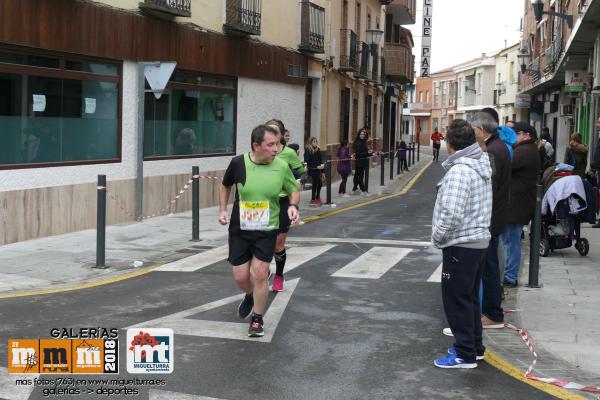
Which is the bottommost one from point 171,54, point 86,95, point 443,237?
point 443,237

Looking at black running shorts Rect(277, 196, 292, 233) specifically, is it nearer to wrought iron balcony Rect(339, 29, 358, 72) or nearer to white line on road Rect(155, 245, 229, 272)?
white line on road Rect(155, 245, 229, 272)

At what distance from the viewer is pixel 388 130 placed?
1785 inches

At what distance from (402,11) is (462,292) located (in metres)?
36.7

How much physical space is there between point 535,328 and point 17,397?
4.36m

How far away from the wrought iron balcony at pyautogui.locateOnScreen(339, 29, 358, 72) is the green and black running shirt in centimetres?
2104

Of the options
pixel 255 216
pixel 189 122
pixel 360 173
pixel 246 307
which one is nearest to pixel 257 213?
pixel 255 216

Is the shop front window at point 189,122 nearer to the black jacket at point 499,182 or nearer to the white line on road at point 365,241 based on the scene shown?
the white line on road at point 365,241

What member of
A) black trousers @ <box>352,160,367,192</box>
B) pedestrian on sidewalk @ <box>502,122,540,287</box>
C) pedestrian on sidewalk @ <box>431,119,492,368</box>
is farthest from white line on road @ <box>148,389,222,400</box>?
black trousers @ <box>352,160,367,192</box>

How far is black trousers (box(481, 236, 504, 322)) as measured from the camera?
710 cm

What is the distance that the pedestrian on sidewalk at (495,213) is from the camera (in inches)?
277

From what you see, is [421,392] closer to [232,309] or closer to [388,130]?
[232,309]

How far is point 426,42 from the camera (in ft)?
154

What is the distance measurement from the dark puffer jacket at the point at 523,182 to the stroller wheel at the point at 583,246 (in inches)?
110

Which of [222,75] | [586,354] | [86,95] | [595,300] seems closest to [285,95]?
[222,75]
